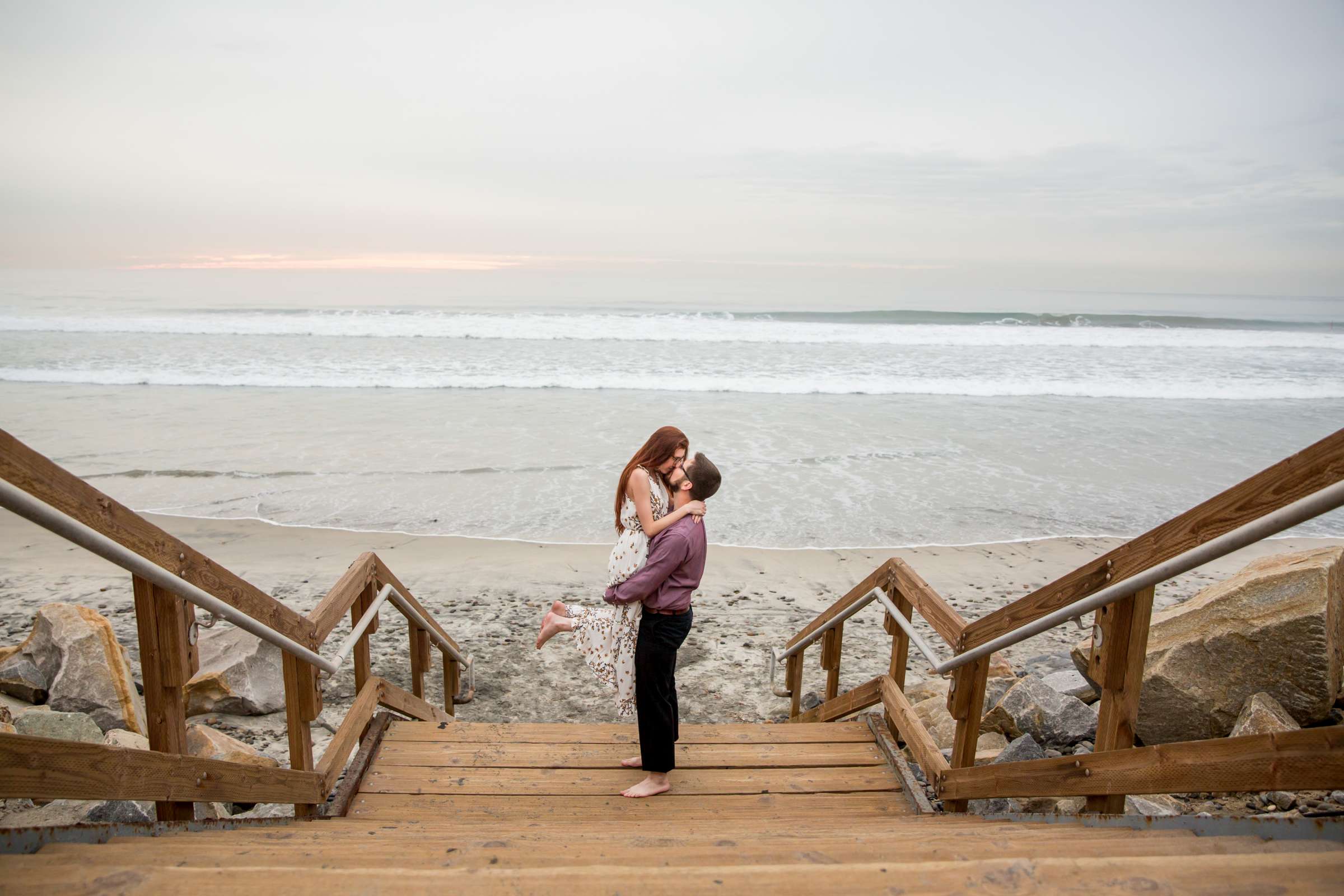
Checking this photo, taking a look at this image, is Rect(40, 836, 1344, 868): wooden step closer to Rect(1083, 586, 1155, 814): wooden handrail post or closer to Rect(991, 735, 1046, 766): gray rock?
→ Rect(1083, 586, 1155, 814): wooden handrail post

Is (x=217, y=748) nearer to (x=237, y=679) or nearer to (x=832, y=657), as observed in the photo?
(x=237, y=679)

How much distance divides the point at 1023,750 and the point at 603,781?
2.18 metres

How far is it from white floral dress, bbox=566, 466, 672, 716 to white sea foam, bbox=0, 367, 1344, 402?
56.4 ft

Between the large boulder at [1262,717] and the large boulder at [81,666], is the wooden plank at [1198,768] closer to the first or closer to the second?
the large boulder at [1262,717]

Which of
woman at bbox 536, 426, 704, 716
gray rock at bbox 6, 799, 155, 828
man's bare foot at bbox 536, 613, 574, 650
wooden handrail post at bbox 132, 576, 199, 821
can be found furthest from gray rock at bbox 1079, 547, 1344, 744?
gray rock at bbox 6, 799, 155, 828

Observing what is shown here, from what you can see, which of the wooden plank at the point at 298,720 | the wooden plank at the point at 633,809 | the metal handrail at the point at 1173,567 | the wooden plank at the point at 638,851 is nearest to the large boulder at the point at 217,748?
the wooden plank at the point at 633,809

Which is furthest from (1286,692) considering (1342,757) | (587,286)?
(587,286)

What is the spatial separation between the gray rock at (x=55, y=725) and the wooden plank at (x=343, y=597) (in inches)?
58.2

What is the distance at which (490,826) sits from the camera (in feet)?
10.5

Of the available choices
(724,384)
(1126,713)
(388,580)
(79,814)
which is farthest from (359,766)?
(724,384)

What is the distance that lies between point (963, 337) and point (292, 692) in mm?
35500

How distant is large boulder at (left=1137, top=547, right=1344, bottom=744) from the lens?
3.94 m

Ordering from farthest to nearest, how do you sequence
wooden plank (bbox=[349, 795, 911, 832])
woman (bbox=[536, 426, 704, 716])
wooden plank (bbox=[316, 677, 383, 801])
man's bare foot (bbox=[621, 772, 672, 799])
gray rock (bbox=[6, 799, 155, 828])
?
woman (bbox=[536, 426, 704, 716])
man's bare foot (bbox=[621, 772, 672, 799])
wooden plank (bbox=[349, 795, 911, 832])
gray rock (bbox=[6, 799, 155, 828])
wooden plank (bbox=[316, 677, 383, 801])

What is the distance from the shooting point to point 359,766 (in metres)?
3.83
